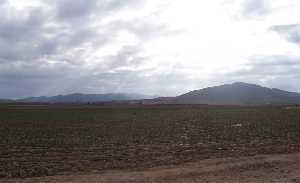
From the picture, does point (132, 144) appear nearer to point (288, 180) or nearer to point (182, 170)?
point (182, 170)

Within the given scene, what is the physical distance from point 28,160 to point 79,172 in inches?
180

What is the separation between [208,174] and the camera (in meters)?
14.1

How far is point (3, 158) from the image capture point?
19609 millimetres

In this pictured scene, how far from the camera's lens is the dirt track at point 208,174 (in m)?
13.2

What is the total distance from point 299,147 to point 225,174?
9584mm

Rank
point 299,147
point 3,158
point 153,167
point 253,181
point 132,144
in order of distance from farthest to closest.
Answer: point 132,144
point 299,147
point 3,158
point 153,167
point 253,181

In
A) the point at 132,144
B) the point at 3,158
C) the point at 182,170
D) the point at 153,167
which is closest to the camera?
the point at 182,170

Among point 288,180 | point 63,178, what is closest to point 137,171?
point 63,178

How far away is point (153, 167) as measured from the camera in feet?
52.7

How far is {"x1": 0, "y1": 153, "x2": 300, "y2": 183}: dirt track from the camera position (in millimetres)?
13175

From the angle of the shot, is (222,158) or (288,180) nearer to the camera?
(288,180)

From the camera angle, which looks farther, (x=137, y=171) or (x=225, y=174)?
(x=137, y=171)

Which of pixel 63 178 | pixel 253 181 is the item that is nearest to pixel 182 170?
pixel 253 181

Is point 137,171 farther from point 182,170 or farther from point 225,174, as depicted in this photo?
point 225,174
